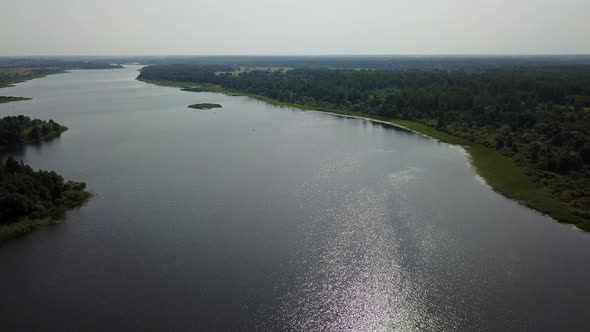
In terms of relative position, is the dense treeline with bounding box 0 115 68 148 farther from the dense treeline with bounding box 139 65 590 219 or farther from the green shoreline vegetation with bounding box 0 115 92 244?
the dense treeline with bounding box 139 65 590 219

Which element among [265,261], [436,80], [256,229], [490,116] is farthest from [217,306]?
[436,80]

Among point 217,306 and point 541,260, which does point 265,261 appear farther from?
point 541,260

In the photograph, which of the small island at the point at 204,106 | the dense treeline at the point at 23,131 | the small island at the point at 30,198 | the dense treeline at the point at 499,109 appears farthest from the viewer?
the small island at the point at 204,106

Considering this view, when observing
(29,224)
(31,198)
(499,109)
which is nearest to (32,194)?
(31,198)

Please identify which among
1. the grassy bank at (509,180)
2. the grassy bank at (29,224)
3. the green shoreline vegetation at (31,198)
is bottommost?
the grassy bank at (509,180)

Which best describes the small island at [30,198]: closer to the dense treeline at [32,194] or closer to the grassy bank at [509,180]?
the dense treeline at [32,194]

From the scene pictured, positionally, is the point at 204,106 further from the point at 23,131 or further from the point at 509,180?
the point at 509,180

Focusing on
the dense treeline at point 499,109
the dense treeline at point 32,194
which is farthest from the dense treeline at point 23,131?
the dense treeline at point 499,109
